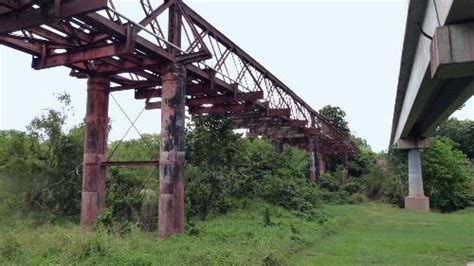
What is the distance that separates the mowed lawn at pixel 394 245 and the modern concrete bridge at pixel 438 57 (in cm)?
496

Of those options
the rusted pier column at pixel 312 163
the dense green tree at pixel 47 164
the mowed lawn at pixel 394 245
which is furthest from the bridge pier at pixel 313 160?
the dense green tree at pixel 47 164

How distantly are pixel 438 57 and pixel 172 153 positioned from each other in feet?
29.0

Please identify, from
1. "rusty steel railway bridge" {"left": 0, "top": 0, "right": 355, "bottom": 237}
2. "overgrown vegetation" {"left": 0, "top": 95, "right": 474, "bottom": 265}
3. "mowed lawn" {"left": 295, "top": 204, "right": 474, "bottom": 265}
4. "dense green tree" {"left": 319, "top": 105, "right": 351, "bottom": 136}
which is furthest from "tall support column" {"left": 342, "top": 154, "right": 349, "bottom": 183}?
"rusty steel railway bridge" {"left": 0, "top": 0, "right": 355, "bottom": 237}

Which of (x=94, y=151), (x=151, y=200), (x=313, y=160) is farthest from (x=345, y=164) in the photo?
(x=94, y=151)

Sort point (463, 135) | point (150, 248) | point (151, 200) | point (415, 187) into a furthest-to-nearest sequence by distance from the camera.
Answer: point (463, 135)
point (415, 187)
point (151, 200)
point (150, 248)

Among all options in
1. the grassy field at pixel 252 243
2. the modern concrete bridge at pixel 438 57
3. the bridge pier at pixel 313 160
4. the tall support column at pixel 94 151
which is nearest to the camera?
the modern concrete bridge at pixel 438 57

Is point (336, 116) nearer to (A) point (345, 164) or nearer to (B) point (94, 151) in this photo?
(A) point (345, 164)

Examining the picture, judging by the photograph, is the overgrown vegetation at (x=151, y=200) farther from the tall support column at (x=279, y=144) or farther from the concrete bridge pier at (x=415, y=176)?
the concrete bridge pier at (x=415, y=176)

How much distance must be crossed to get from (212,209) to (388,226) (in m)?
8.67

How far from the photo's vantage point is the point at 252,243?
1288cm

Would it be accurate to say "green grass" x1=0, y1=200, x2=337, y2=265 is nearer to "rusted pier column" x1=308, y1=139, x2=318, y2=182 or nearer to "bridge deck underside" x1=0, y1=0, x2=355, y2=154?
"bridge deck underside" x1=0, y1=0, x2=355, y2=154

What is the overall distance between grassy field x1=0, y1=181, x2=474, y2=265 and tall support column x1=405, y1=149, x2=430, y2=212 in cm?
1191

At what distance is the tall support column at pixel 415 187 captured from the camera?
111 ft

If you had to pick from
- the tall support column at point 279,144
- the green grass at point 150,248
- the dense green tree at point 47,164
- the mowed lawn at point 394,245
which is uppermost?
the tall support column at point 279,144
